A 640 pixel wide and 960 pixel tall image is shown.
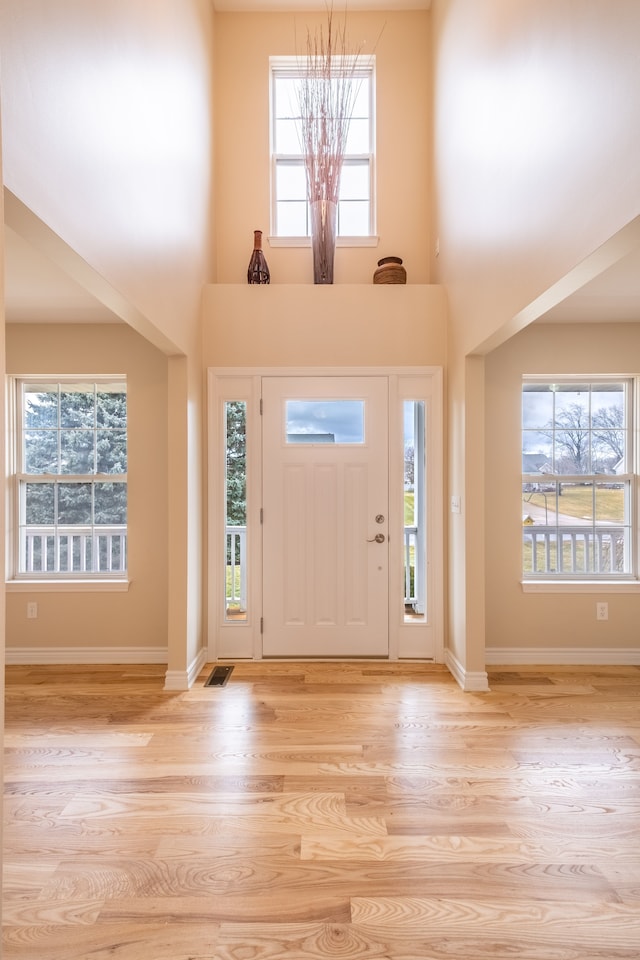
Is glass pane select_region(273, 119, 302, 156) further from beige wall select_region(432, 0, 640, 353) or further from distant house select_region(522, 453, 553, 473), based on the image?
distant house select_region(522, 453, 553, 473)

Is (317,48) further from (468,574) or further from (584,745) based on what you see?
(584,745)

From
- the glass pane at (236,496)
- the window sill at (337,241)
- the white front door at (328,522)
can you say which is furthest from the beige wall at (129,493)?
the window sill at (337,241)

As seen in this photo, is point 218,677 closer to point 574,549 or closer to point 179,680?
point 179,680

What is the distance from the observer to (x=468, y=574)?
3545 millimetres

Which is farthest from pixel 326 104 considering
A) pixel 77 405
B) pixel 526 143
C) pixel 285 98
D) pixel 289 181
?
pixel 77 405

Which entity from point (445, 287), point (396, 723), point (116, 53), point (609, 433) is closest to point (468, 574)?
point (396, 723)

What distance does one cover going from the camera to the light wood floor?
1.68 m

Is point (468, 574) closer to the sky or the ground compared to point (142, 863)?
closer to the sky

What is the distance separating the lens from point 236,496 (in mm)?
4070

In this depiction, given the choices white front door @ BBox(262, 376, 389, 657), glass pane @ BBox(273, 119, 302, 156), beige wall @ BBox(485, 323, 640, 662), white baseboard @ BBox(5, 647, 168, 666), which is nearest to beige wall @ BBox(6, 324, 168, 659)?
white baseboard @ BBox(5, 647, 168, 666)

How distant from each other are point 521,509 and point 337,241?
2487 millimetres

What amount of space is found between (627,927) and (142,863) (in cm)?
159

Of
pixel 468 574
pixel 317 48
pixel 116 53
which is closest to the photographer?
pixel 116 53

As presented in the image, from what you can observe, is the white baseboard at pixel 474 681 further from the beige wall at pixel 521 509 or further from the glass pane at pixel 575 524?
the glass pane at pixel 575 524
